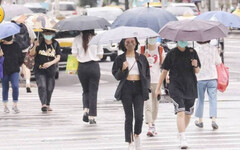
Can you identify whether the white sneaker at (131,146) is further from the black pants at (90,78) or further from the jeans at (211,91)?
the black pants at (90,78)

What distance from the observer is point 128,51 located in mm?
12336

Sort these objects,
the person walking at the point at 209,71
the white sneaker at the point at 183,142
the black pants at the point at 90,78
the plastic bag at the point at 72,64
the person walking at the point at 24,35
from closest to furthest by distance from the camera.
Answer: the white sneaker at the point at 183,142 → the person walking at the point at 209,71 → the black pants at the point at 90,78 → the plastic bag at the point at 72,64 → the person walking at the point at 24,35

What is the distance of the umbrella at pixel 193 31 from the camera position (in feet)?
41.7

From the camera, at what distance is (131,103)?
40.5ft

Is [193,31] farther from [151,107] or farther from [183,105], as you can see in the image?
[151,107]

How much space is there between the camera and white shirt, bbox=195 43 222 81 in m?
14.7

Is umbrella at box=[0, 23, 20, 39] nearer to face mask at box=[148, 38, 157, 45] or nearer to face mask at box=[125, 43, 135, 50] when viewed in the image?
face mask at box=[148, 38, 157, 45]

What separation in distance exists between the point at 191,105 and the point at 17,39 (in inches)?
347

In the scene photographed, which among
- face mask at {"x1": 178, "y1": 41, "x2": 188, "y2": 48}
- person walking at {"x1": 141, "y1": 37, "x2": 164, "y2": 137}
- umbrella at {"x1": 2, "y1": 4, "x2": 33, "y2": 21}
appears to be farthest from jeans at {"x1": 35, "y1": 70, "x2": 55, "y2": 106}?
umbrella at {"x1": 2, "y1": 4, "x2": 33, "y2": 21}

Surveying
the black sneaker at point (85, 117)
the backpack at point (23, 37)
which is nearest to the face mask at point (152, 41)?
the black sneaker at point (85, 117)

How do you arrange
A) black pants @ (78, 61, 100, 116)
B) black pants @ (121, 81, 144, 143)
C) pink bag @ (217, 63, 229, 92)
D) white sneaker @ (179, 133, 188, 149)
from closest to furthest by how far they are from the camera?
black pants @ (121, 81, 144, 143) → white sneaker @ (179, 133, 188, 149) → pink bag @ (217, 63, 229, 92) → black pants @ (78, 61, 100, 116)

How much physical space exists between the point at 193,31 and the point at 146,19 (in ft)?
8.49

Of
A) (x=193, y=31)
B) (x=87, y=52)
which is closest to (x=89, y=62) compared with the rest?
(x=87, y=52)

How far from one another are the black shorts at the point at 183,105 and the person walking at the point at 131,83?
73 centimetres
